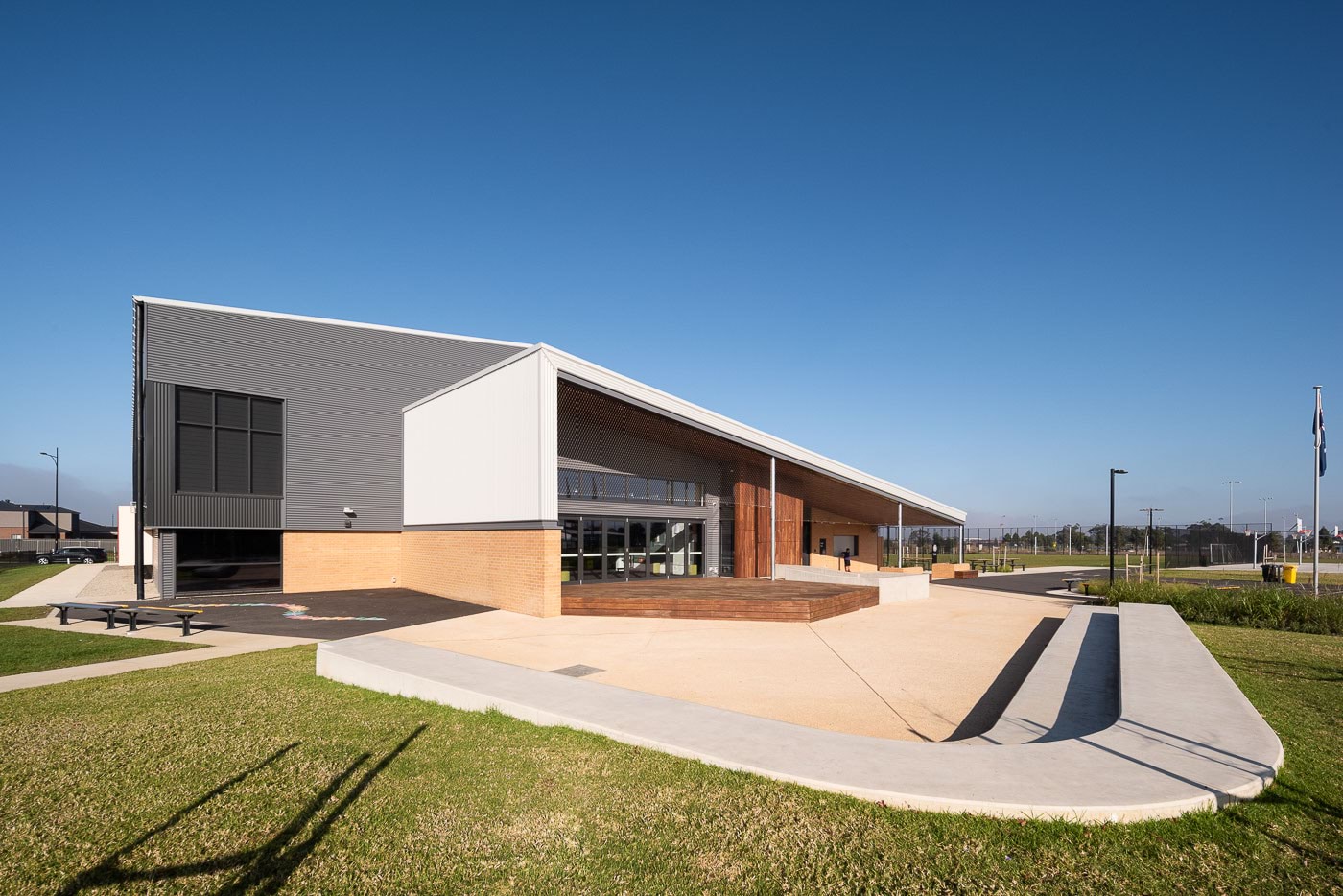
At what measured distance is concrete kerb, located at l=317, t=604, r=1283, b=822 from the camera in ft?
14.4

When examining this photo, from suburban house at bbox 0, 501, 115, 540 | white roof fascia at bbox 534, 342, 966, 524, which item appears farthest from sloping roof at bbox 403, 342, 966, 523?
suburban house at bbox 0, 501, 115, 540

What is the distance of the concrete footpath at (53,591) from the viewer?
1950 cm

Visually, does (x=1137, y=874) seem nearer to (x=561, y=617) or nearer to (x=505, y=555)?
(x=561, y=617)

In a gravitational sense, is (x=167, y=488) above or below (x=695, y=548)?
above

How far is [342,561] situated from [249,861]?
19579mm

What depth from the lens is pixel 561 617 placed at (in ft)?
48.9

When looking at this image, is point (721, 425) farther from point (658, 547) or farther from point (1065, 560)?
point (1065, 560)

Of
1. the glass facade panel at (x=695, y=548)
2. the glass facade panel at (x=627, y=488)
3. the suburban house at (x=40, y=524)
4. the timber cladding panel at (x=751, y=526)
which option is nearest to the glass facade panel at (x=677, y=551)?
the glass facade panel at (x=695, y=548)

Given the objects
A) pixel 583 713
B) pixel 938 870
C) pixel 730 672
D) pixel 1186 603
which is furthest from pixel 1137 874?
pixel 1186 603

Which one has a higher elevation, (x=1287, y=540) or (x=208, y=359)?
(x=208, y=359)

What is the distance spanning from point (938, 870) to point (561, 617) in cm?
1190

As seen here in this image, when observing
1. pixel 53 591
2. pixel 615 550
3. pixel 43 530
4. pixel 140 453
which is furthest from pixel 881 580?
pixel 43 530

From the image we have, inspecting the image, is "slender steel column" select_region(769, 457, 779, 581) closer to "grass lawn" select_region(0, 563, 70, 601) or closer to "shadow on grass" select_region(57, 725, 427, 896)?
"shadow on grass" select_region(57, 725, 427, 896)

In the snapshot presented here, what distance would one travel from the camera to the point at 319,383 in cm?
2164
